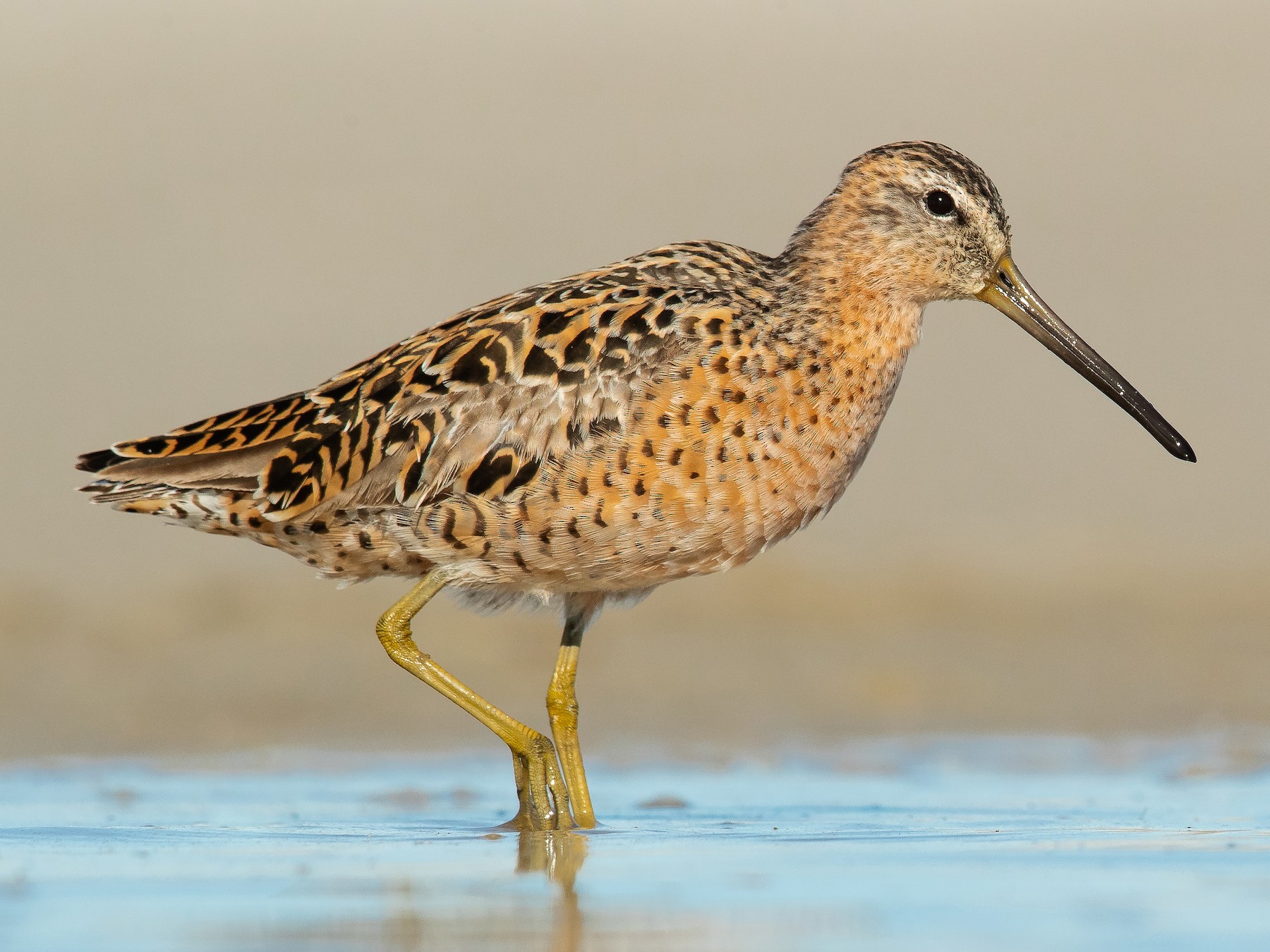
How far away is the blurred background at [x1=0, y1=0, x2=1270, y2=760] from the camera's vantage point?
1007cm

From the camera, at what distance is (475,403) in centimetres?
748

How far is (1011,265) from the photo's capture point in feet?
26.0

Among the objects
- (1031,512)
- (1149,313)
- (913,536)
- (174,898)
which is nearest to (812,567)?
(913,536)

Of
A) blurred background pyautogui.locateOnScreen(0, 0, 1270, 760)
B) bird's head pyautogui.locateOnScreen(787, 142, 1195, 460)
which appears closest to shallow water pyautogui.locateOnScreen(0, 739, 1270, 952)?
blurred background pyautogui.locateOnScreen(0, 0, 1270, 760)

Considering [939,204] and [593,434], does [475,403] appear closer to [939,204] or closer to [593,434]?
[593,434]

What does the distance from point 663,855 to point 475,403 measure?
1775 millimetres

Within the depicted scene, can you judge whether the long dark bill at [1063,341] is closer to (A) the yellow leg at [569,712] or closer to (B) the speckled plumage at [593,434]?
(B) the speckled plumage at [593,434]

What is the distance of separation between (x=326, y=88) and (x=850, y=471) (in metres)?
13.6

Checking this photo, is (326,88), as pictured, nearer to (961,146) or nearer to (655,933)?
(961,146)

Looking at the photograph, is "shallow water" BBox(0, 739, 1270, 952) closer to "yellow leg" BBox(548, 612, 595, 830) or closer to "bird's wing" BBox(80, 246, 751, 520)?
"yellow leg" BBox(548, 612, 595, 830)

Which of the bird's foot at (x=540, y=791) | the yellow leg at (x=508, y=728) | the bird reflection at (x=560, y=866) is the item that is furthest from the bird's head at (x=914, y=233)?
the bird reflection at (x=560, y=866)

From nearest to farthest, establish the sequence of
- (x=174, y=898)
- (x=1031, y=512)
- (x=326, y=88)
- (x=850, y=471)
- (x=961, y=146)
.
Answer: (x=174, y=898) → (x=850, y=471) → (x=1031, y=512) → (x=961, y=146) → (x=326, y=88)

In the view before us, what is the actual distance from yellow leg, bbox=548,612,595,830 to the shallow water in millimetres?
214

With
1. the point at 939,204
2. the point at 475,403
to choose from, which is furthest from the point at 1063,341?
the point at 475,403
